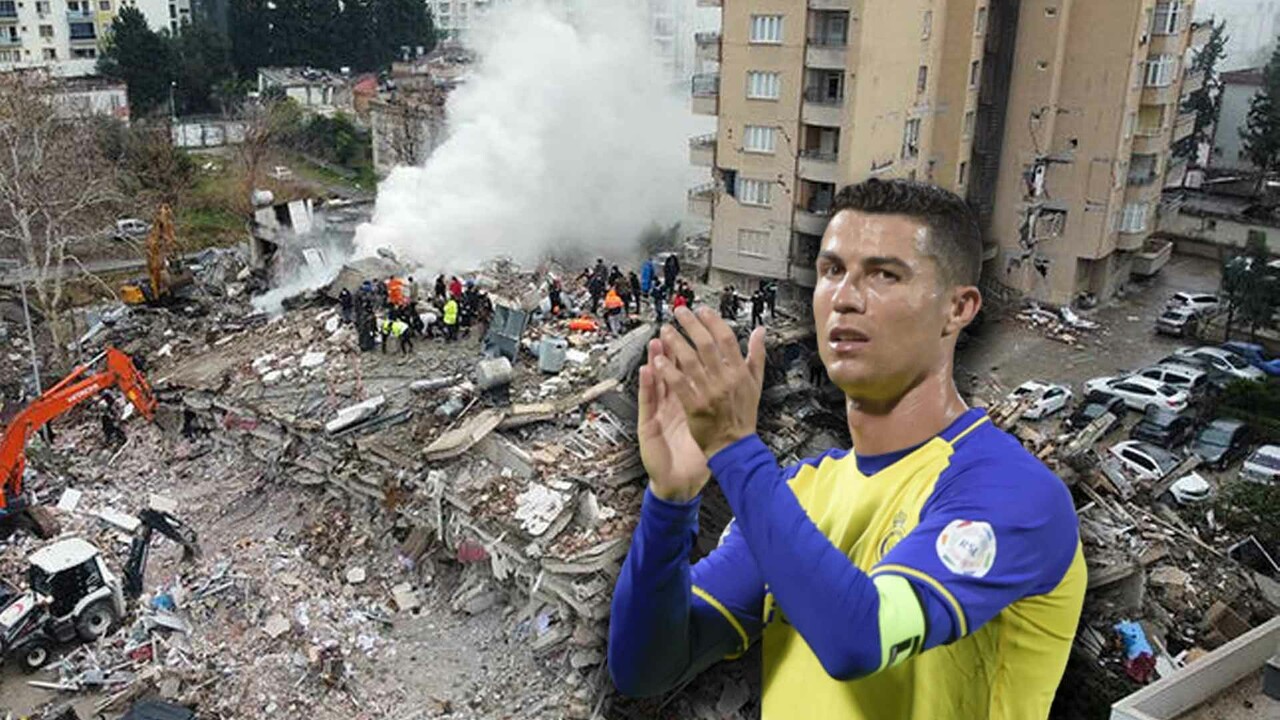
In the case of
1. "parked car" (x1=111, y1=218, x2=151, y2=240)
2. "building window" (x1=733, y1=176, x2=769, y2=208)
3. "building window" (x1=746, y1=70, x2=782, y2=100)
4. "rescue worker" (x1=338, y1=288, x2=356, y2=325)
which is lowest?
"parked car" (x1=111, y1=218, x2=151, y2=240)

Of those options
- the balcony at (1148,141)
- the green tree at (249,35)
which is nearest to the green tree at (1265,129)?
the balcony at (1148,141)

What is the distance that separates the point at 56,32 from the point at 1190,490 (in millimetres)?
43884

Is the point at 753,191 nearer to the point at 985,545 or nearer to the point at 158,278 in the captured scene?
the point at 158,278

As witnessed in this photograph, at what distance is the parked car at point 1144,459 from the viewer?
48.4 ft

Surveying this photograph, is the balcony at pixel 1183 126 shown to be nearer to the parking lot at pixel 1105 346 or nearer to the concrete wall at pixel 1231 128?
the parking lot at pixel 1105 346

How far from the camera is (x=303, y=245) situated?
22.7 metres

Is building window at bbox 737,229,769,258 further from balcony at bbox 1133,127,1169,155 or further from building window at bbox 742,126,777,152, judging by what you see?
balcony at bbox 1133,127,1169,155

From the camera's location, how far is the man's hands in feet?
5.64

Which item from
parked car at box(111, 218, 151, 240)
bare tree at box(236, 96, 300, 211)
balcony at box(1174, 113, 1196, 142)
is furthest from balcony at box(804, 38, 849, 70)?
parked car at box(111, 218, 151, 240)

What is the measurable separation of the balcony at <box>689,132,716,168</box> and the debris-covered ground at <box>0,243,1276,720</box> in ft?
18.4

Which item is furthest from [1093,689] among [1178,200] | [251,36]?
[251,36]

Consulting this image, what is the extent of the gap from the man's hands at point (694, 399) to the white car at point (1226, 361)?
19.1 meters

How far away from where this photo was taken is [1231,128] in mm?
33969

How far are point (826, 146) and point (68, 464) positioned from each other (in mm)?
13625
